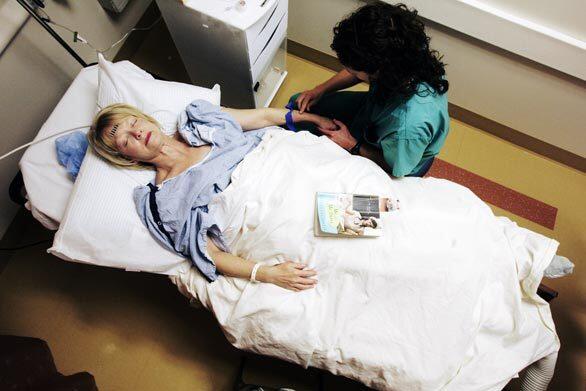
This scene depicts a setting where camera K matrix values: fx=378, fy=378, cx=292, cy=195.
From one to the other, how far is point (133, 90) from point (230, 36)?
422mm

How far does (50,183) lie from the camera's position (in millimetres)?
1315

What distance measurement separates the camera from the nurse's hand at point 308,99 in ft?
5.24

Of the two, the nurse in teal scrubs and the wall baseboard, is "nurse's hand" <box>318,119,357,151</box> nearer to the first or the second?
the nurse in teal scrubs

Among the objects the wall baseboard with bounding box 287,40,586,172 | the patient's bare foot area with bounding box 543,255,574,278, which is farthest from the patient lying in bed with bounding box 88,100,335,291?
the wall baseboard with bounding box 287,40,586,172

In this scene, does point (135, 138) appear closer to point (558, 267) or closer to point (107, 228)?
point (107, 228)

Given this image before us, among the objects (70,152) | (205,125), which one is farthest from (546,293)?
(70,152)

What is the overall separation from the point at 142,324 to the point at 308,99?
1.21 m

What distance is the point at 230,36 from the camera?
1391 mm

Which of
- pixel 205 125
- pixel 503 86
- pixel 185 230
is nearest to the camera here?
pixel 185 230

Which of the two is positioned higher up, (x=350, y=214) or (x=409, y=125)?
(x=409, y=125)

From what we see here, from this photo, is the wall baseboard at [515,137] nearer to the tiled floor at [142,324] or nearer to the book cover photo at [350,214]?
the tiled floor at [142,324]

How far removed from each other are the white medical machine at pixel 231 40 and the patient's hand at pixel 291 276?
825 millimetres

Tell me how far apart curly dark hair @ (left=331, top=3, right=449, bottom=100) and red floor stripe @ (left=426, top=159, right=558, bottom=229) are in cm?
94

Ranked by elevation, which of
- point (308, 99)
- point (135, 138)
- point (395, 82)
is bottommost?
point (135, 138)
